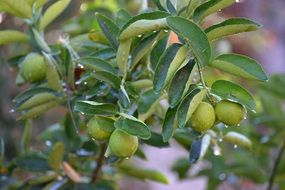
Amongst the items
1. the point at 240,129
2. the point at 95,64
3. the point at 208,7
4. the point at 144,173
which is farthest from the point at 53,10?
the point at 240,129

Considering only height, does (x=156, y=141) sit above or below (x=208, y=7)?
below

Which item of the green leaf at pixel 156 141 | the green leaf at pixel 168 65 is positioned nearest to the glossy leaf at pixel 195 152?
the green leaf at pixel 156 141

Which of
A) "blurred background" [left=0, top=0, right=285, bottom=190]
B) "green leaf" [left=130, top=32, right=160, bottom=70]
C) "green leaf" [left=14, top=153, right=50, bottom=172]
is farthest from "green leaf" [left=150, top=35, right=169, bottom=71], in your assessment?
"green leaf" [left=14, top=153, right=50, bottom=172]

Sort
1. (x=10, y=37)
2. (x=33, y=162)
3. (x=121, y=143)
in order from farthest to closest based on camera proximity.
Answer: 1. (x=33, y=162)
2. (x=10, y=37)
3. (x=121, y=143)

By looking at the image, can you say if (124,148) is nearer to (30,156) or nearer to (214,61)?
(214,61)

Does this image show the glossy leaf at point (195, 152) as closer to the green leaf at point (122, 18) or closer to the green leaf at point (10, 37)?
the green leaf at point (122, 18)

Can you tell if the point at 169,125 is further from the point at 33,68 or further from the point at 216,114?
the point at 33,68

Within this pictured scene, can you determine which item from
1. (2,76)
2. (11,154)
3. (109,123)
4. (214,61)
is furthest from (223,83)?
(2,76)
